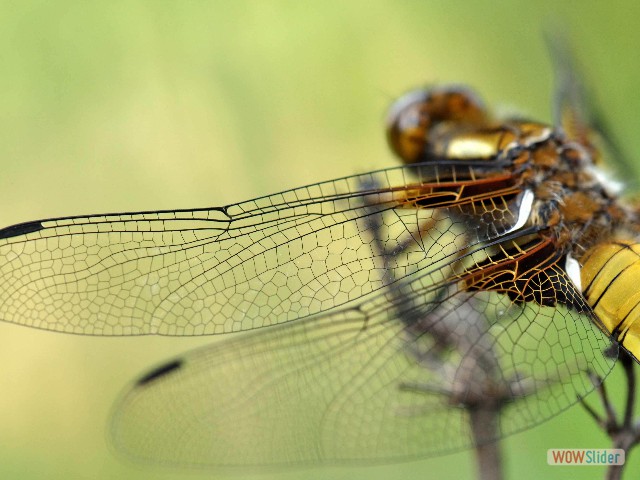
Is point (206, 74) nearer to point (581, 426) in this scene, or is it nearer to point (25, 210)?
point (25, 210)

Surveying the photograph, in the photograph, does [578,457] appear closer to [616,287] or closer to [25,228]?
[616,287]

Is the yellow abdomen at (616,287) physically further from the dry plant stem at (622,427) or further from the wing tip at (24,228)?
the wing tip at (24,228)

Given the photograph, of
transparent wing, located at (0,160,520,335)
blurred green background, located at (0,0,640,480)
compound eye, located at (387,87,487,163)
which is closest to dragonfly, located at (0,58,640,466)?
transparent wing, located at (0,160,520,335)

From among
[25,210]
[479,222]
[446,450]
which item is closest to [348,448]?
[446,450]

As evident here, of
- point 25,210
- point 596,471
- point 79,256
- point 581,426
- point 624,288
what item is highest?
point 25,210

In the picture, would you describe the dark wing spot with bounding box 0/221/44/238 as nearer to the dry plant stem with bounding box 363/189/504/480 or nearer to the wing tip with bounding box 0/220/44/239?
the wing tip with bounding box 0/220/44/239
